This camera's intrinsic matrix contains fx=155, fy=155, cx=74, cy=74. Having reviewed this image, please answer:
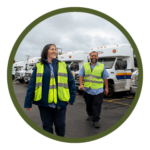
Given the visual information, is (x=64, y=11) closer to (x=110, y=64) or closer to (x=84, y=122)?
(x=84, y=122)

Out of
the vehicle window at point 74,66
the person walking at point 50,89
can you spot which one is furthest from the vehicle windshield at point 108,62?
the person walking at point 50,89

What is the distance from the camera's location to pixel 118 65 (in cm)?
838

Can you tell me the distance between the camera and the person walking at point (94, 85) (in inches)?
162

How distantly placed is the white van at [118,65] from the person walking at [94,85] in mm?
4054

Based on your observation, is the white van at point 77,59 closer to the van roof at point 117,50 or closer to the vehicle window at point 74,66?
the vehicle window at point 74,66

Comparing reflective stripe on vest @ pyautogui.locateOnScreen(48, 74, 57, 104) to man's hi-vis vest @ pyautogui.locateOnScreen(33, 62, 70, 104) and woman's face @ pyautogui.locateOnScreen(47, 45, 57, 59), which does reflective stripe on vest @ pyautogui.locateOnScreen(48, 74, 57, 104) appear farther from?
woman's face @ pyautogui.locateOnScreen(47, 45, 57, 59)

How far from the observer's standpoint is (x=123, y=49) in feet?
26.8

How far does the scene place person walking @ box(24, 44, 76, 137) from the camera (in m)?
2.53

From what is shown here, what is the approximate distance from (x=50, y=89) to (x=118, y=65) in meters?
6.51

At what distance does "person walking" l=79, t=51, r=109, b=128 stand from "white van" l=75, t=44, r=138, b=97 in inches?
160

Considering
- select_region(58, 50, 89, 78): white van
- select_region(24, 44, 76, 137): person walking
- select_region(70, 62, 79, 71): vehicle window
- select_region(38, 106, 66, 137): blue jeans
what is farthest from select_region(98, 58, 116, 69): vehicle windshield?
select_region(38, 106, 66, 137): blue jeans

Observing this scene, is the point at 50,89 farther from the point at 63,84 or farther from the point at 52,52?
the point at 52,52

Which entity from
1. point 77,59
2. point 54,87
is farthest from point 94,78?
point 77,59
